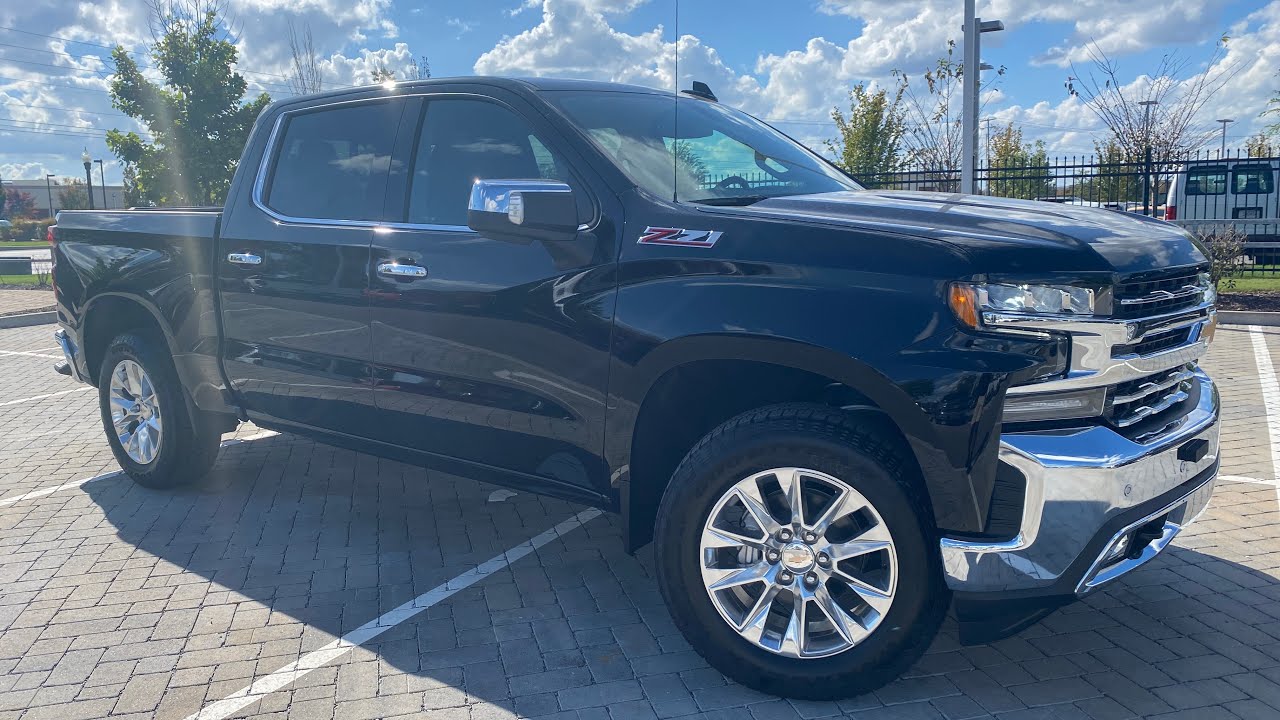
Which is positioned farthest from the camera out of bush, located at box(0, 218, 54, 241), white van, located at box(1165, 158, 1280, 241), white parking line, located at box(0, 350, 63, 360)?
bush, located at box(0, 218, 54, 241)

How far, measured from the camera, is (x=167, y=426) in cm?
536

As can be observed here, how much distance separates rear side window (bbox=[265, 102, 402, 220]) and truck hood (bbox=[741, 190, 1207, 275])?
180cm

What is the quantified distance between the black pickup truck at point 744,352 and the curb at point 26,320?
12.4 m

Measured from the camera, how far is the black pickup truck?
2760 mm

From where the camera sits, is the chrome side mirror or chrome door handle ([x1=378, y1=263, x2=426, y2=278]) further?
chrome door handle ([x1=378, y1=263, x2=426, y2=278])

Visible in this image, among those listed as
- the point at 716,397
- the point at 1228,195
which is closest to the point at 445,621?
the point at 716,397

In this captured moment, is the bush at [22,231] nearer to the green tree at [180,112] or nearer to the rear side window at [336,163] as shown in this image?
the green tree at [180,112]

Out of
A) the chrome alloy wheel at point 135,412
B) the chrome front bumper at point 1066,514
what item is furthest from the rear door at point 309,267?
the chrome front bumper at point 1066,514

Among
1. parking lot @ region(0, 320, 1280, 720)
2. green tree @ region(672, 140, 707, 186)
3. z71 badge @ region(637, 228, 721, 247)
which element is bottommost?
parking lot @ region(0, 320, 1280, 720)

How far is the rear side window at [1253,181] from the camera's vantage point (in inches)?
742

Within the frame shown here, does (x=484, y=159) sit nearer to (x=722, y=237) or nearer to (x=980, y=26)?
(x=722, y=237)

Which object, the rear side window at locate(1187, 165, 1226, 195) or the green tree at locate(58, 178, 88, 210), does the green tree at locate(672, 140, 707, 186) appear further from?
the green tree at locate(58, 178, 88, 210)

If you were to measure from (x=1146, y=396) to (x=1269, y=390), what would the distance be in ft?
18.9

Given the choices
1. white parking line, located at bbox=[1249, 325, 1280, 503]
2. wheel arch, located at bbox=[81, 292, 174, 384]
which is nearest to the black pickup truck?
wheel arch, located at bbox=[81, 292, 174, 384]
